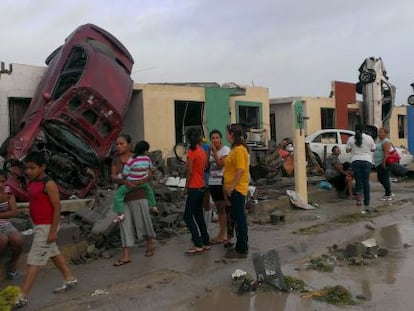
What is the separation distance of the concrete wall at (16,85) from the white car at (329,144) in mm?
9560

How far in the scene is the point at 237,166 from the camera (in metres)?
6.21

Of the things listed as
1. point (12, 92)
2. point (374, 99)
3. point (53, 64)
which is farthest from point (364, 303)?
point (374, 99)

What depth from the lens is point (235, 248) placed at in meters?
6.45

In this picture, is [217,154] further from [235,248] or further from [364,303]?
[364,303]

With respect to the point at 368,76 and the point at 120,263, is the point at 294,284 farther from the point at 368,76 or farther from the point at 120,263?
the point at 368,76

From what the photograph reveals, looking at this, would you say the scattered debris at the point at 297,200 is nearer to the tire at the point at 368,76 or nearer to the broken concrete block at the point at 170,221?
the broken concrete block at the point at 170,221

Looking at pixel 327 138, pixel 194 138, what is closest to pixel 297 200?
pixel 194 138

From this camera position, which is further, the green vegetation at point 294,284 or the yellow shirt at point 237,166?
the yellow shirt at point 237,166

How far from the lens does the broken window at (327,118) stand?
81.3 feet

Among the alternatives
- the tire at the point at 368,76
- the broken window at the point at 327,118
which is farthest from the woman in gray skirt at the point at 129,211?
the broken window at the point at 327,118

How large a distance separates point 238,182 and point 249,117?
13.8m

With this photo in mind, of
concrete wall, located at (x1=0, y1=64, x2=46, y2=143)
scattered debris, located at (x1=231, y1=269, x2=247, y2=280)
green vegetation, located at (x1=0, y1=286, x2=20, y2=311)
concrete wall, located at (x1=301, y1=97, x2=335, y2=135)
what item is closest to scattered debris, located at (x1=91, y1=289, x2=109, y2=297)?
green vegetation, located at (x1=0, y1=286, x2=20, y2=311)

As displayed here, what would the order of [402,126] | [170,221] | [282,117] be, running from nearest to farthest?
1. [170,221]
2. [282,117]
3. [402,126]

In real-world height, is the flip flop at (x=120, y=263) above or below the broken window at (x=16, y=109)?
below
